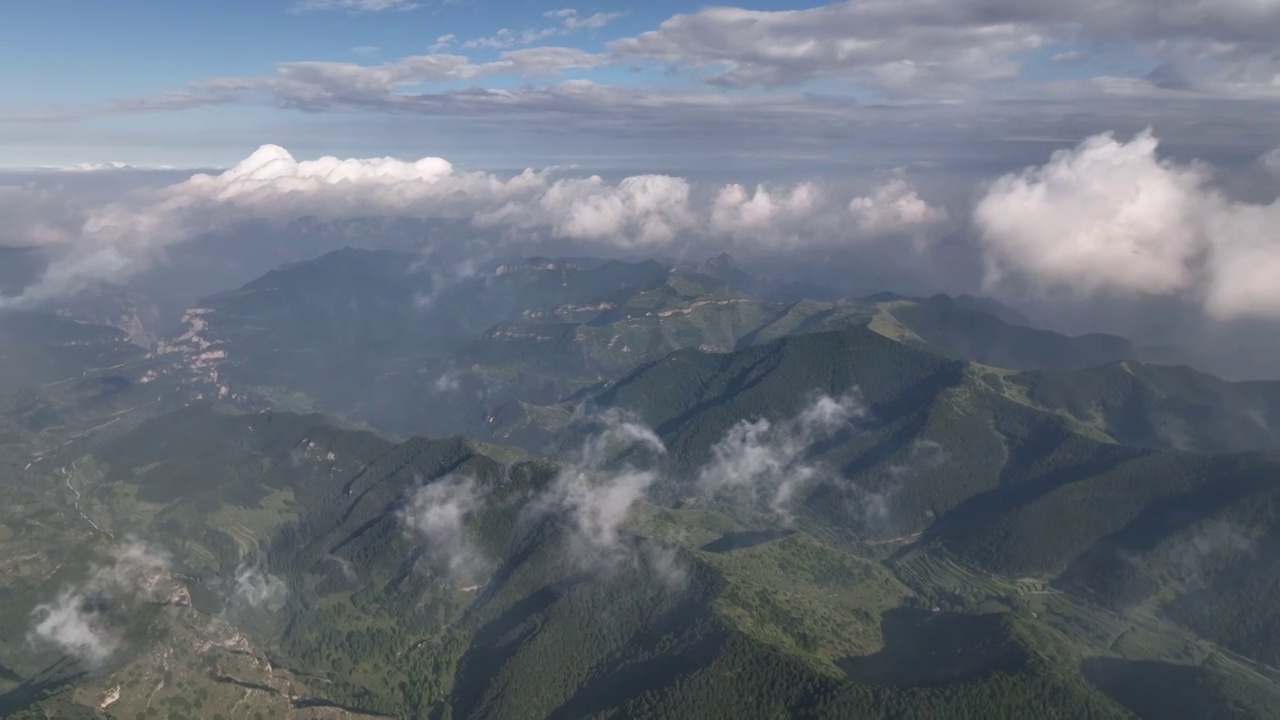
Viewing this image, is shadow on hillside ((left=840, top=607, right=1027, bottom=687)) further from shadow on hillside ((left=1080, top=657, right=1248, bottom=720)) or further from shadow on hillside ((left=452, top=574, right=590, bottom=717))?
shadow on hillside ((left=452, top=574, right=590, bottom=717))

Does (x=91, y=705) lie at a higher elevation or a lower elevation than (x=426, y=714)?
higher

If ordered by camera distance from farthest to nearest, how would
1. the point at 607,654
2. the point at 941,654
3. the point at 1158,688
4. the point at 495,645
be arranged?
the point at 495,645
the point at 607,654
the point at 941,654
the point at 1158,688

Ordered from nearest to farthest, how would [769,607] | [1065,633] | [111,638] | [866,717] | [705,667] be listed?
1. [866,717]
2. [705,667]
3. [111,638]
4. [769,607]
5. [1065,633]

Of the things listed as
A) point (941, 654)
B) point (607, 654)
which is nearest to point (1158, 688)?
point (941, 654)

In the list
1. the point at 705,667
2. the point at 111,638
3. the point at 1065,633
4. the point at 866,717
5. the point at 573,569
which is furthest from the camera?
the point at 573,569

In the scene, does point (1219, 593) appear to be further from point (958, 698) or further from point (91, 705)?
point (91, 705)

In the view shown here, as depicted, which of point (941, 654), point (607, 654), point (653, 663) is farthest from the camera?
point (607, 654)

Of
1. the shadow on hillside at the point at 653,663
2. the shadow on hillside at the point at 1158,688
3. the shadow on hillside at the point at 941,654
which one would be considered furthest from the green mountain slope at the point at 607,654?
the shadow on hillside at the point at 1158,688

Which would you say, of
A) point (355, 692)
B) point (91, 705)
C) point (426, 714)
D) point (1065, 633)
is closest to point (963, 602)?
point (1065, 633)

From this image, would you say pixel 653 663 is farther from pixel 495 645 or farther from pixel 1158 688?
pixel 1158 688
